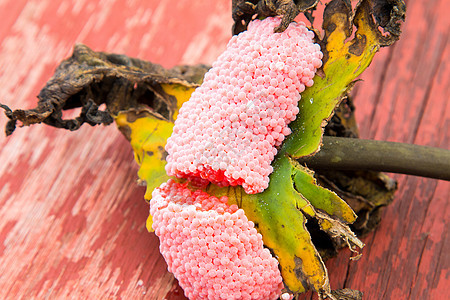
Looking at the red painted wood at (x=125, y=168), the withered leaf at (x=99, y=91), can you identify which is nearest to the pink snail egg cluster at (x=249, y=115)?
the withered leaf at (x=99, y=91)

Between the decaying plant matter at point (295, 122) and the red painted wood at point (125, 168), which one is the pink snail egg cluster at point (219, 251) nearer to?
the decaying plant matter at point (295, 122)

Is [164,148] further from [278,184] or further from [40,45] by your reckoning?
[40,45]

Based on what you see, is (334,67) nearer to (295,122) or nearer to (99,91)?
(295,122)

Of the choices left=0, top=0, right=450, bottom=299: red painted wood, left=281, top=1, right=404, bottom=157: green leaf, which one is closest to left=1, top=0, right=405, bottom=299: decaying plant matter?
left=281, top=1, right=404, bottom=157: green leaf

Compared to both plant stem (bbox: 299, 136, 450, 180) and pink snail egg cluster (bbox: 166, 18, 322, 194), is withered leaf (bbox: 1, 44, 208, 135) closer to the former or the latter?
pink snail egg cluster (bbox: 166, 18, 322, 194)

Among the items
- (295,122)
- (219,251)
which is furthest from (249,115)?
(219,251)

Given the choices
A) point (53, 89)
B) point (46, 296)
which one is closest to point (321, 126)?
point (53, 89)
